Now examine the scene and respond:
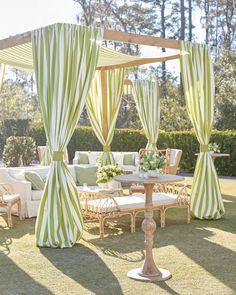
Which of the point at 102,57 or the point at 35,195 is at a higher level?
the point at 102,57

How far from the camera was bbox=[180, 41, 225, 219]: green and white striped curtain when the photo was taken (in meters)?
7.89

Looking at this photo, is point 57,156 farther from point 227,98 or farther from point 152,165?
point 227,98

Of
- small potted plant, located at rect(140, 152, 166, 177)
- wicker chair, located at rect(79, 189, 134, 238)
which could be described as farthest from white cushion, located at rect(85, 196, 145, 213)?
small potted plant, located at rect(140, 152, 166, 177)

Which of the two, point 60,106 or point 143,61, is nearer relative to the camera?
point 60,106

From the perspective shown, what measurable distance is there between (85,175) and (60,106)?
3349 mm

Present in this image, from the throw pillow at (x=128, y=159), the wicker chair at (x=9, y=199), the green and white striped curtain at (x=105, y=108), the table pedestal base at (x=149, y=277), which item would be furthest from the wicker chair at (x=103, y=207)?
the throw pillow at (x=128, y=159)

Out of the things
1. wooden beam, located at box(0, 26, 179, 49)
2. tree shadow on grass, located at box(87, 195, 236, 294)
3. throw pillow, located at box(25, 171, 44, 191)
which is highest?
wooden beam, located at box(0, 26, 179, 49)

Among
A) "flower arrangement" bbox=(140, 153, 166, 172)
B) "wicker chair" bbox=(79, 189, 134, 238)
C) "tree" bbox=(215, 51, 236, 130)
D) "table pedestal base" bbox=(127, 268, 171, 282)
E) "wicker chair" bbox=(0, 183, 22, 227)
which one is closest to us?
"table pedestal base" bbox=(127, 268, 171, 282)

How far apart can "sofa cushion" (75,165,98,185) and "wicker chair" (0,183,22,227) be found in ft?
4.92

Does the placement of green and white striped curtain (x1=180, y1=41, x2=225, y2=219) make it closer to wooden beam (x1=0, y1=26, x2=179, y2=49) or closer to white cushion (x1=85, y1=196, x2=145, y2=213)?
wooden beam (x1=0, y1=26, x2=179, y2=49)

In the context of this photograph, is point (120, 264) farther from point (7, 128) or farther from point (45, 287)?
point (7, 128)

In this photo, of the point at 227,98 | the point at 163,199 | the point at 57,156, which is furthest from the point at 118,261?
the point at 227,98

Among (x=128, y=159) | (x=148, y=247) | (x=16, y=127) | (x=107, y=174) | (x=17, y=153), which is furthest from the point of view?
(x=16, y=127)

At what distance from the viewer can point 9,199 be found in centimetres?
760
